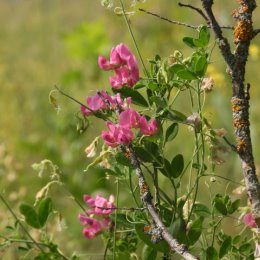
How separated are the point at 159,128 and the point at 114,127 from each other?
0.08 meters

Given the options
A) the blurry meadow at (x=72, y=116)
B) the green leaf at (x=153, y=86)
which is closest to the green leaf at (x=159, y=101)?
the green leaf at (x=153, y=86)

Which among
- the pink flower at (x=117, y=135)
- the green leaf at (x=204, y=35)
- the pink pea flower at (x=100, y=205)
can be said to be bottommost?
the pink pea flower at (x=100, y=205)

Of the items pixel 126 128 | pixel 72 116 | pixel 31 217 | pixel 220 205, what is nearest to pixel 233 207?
pixel 220 205

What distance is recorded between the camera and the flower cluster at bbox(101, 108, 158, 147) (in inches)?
39.2

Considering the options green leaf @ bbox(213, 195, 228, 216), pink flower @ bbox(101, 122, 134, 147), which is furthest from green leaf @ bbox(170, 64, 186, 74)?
green leaf @ bbox(213, 195, 228, 216)

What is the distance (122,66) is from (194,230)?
0.29 meters

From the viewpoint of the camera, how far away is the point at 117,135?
1.00m

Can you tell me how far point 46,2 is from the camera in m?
12.1

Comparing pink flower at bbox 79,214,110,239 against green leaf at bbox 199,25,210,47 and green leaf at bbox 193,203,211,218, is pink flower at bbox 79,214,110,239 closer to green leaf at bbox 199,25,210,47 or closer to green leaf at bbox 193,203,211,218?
green leaf at bbox 193,203,211,218

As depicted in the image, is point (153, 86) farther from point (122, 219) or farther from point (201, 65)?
point (122, 219)

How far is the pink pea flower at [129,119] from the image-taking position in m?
1.00

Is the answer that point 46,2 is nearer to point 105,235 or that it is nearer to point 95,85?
point 95,85

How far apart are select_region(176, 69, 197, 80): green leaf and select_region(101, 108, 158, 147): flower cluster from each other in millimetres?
82

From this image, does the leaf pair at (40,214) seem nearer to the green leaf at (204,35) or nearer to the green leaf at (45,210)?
the green leaf at (45,210)
